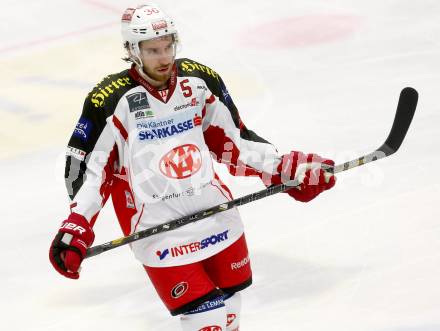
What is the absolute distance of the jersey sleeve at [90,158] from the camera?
3842 mm

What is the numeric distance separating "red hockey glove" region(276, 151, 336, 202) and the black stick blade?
0.35 m

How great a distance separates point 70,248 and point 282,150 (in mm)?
3198

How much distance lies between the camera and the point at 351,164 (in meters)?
4.23

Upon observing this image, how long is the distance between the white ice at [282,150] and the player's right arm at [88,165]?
1.22 meters

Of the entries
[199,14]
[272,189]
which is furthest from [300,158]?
[199,14]

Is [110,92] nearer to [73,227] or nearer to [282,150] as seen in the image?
[73,227]

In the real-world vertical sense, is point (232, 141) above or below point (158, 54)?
below

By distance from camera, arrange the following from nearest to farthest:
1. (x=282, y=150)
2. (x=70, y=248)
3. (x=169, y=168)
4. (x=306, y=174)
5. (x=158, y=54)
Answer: (x=70, y=248) < (x=158, y=54) < (x=169, y=168) < (x=306, y=174) < (x=282, y=150)

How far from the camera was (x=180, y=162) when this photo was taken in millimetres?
3955

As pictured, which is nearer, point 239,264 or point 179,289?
point 179,289

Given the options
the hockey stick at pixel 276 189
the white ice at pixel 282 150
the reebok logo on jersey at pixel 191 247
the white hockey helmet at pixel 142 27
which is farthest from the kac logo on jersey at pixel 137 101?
the white ice at pixel 282 150

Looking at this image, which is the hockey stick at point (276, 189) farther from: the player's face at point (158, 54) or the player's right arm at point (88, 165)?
the player's face at point (158, 54)

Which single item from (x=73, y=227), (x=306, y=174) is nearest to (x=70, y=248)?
(x=73, y=227)

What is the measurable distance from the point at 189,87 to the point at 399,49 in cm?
469
